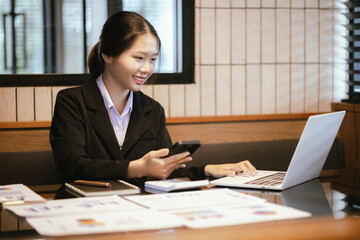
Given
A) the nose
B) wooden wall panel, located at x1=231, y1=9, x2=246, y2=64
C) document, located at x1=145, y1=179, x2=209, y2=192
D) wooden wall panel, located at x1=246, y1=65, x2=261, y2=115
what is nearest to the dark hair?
the nose

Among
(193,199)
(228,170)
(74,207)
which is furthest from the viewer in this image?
(228,170)

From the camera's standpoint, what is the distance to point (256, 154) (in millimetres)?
3018

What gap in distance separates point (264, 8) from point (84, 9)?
3.61 feet

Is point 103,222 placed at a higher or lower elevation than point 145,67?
lower

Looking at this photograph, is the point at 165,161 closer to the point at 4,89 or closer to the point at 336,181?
the point at 336,181

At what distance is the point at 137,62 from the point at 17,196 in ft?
2.94

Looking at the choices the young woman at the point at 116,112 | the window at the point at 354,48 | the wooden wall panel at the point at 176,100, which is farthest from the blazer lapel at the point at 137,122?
the window at the point at 354,48

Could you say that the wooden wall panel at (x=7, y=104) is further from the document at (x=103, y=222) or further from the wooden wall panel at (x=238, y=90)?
the document at (x=103, y=222)

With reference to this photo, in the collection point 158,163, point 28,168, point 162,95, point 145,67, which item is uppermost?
point 145,67

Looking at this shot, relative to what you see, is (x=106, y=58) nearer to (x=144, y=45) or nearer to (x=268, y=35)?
(x=144, y=45)

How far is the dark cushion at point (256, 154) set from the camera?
9.59ft

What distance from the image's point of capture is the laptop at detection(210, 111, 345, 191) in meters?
1.64

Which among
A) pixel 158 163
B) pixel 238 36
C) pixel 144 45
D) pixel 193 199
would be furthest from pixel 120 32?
pixel 238 36

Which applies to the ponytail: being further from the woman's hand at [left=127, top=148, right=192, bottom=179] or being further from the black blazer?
the woman's hand at [left=127, top=148, right=192, bottom=179]
